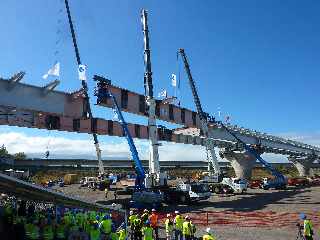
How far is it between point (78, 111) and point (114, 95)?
4.29 m

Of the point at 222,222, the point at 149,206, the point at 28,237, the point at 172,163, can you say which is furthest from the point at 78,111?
the point at 172,163

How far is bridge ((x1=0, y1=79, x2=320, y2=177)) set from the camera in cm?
3606

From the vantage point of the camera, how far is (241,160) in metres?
76.4

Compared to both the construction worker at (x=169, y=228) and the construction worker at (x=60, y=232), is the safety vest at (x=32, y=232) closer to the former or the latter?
the construction worker at (x=60, y=232)

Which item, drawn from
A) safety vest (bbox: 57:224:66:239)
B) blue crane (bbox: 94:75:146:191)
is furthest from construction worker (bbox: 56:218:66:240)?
blue crane (bbox: 94:75:146:191)

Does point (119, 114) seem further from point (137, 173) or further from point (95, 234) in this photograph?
point (95, 234)

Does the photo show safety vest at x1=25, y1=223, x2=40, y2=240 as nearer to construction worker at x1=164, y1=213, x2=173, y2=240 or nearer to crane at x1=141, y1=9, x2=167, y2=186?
construction worker at x1=164, y1=213, x2=173, y2=240

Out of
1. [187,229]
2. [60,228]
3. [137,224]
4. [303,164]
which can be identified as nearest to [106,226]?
[137,224]

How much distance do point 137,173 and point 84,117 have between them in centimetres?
813

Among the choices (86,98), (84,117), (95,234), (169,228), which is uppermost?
(86,98)

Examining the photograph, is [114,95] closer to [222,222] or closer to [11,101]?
[11,101]

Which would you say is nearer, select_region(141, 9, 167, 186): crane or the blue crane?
the blue crane

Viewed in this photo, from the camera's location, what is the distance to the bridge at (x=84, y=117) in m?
36.1

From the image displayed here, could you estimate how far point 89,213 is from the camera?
2142 centimetres
